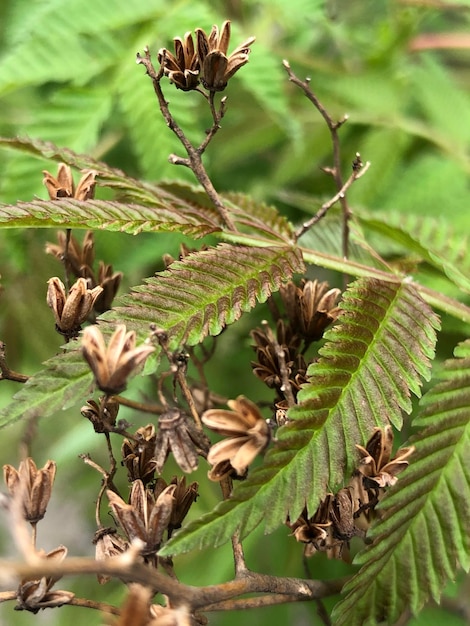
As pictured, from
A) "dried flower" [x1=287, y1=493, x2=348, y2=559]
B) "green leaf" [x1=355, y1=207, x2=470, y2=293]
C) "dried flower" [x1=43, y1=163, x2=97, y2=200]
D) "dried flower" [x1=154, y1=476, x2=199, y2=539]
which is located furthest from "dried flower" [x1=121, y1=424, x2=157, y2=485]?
"green leaf" [x1=355, y1=207, x2=470, y2=293]

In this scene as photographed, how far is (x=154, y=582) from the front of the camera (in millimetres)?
397

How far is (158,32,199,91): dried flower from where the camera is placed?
553mm

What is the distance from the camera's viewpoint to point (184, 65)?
0.57 m

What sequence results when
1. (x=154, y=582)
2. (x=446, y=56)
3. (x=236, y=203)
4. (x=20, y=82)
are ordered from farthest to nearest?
1. (x=446, y=56)
2. (x=20, y=82)
3. (x=236, y=203)
4. (x=154, y=582)

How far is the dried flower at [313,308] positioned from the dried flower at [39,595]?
276mm

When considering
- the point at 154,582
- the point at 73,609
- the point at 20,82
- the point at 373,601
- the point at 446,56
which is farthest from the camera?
the point at 446,56

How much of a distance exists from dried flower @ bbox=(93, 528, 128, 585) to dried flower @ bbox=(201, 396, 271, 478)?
11 centimetres

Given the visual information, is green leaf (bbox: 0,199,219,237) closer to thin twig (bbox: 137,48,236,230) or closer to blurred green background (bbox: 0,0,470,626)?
thin twig (bbox: 137,48,236,230)

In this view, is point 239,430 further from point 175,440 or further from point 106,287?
point 106,287

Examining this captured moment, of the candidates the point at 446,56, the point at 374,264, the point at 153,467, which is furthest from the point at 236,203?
the point at 446,56

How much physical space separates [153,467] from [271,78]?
63cm

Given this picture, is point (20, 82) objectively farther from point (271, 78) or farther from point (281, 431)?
point (281, 431)

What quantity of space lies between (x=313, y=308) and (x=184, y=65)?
23 cm

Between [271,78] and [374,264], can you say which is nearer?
[374,264]
